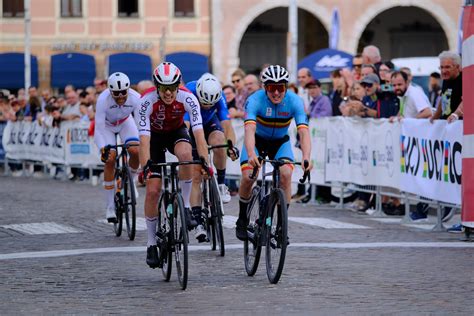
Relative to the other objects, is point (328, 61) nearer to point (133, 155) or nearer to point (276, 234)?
point (133, 155)

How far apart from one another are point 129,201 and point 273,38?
4709 centimetres

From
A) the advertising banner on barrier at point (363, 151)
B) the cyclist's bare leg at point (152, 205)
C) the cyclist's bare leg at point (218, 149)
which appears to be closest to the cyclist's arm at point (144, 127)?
the cyclist's bare leg at point (152, 205)

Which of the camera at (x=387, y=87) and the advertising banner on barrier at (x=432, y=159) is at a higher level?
the camera at (x=387, y=87)

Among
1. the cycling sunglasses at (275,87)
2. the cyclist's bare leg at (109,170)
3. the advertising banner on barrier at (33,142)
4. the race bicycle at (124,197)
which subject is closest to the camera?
the cycling sunglasses at (275,87)

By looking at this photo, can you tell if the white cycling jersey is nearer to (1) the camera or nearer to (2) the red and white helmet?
(1) the camera

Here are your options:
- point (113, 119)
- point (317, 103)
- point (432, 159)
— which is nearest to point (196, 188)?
point (113, 119)

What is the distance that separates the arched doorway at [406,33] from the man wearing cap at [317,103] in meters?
40.7

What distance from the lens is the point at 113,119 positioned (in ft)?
56.7

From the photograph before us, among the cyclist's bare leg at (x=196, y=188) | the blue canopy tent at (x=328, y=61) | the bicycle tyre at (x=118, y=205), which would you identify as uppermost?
the blue canopy tent at (x=328, y=61)

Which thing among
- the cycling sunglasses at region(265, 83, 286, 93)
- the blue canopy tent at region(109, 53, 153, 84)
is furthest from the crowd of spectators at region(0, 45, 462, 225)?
the blue canopy tent at region(109, 53, 153, 84)

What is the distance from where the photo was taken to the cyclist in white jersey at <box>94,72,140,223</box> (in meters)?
16.8

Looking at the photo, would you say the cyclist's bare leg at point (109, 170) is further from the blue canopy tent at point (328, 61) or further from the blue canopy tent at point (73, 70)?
the blue canopy tent at point (73, 70)

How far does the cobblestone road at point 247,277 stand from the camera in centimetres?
1062

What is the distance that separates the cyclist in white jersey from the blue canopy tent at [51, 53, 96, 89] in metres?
42.4
